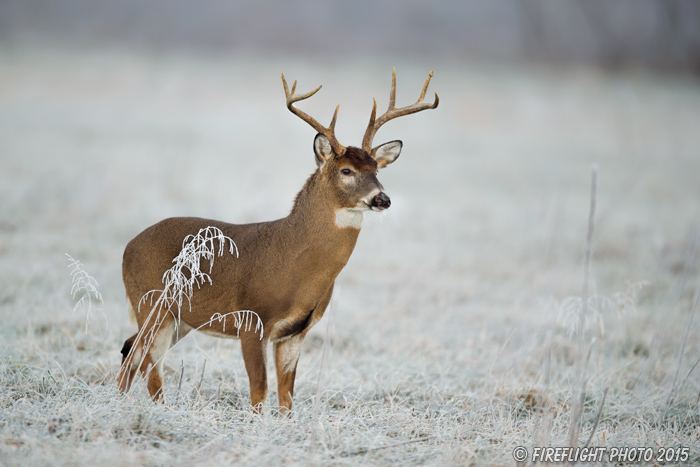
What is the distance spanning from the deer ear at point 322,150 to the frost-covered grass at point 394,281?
0.62m

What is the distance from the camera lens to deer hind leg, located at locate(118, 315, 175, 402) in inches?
190

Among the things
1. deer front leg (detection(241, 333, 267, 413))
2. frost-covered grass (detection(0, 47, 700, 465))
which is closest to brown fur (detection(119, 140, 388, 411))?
deer front leg (detection(241, 333, 267, 413))

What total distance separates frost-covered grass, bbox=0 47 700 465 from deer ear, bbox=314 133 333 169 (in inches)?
24.5

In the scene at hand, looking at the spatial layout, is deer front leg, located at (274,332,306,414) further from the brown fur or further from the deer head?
the deer head

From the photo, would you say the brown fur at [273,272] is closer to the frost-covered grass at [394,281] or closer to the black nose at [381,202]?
the black nose at [381,202]

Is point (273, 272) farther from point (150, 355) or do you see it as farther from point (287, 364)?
point (150, 355)

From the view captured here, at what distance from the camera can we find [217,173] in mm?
17609

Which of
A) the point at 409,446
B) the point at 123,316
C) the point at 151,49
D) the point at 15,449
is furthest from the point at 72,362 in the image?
the point at 151,49

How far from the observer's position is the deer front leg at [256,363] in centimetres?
465

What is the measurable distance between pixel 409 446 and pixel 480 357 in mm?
2895

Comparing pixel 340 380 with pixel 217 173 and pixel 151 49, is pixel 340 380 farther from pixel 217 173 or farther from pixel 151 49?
pixel 151 49

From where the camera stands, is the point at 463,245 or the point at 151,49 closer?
the point at 463,245

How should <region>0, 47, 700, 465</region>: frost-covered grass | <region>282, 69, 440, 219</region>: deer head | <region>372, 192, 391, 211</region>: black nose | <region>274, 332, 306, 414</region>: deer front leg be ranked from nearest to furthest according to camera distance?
<region>0, 47, 700, 465</region>: frost-covered grass, <region>372, 192, 391, 211</region>: black nose, <region>282, 69, 440, 219</region>: deer head, <region>274, 332, 306, 414</region>: deer front leg

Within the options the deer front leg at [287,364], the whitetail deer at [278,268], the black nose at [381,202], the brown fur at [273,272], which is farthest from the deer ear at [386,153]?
the deer front leg at [287,364]
